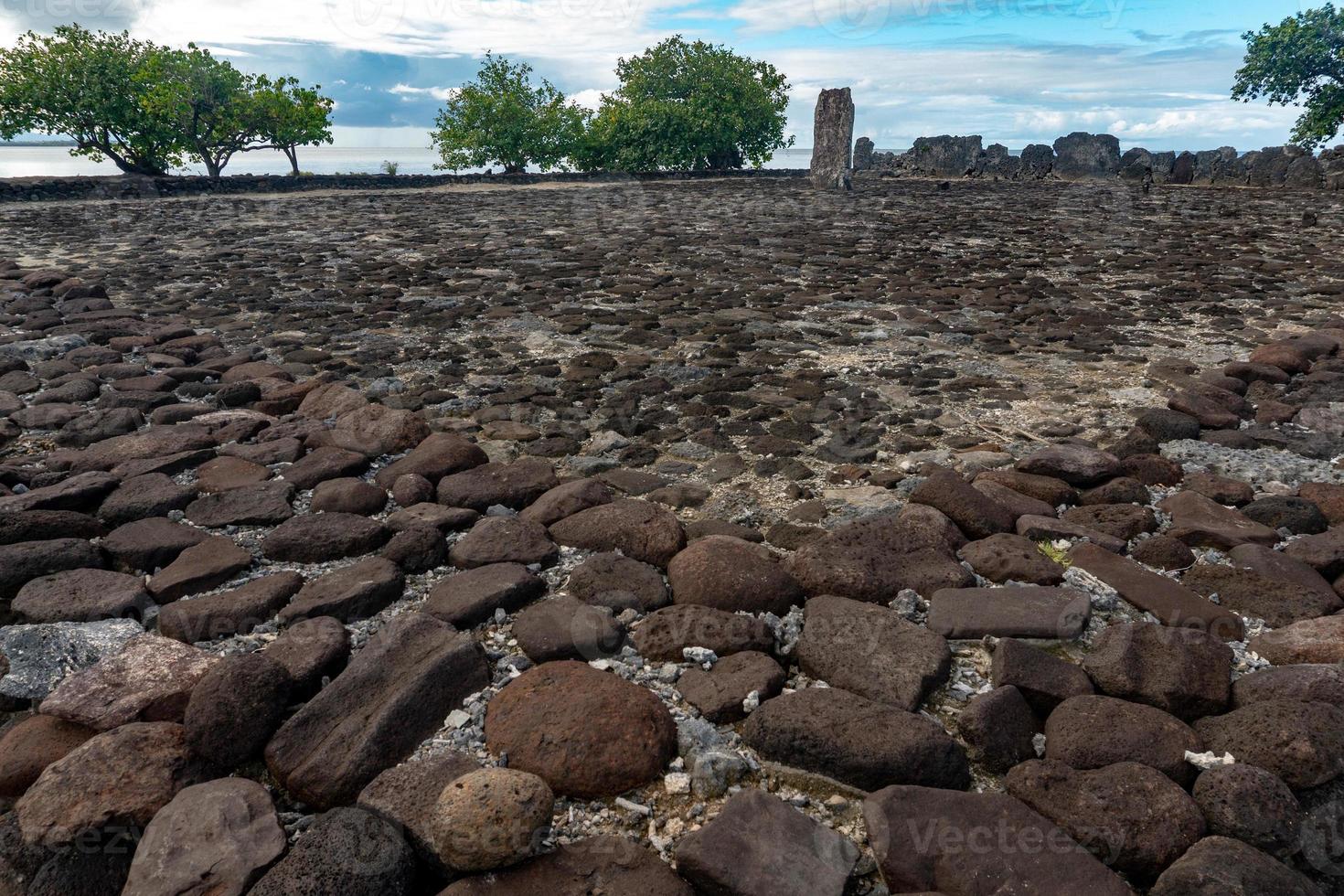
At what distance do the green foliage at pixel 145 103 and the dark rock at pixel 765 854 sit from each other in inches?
1034

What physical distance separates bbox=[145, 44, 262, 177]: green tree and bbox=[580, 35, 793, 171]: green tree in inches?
422

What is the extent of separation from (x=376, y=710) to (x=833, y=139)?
70.3ft

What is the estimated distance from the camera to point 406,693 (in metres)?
2.19

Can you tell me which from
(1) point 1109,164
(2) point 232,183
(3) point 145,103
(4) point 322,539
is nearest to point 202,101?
(3) point 145,103

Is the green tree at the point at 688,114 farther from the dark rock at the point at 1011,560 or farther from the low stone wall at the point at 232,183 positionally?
the dark rock at the point at 1011,560

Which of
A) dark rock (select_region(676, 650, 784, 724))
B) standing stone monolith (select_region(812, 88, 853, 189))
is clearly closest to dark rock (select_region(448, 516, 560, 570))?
dark rock (select_region(676, 650, 784, 724))

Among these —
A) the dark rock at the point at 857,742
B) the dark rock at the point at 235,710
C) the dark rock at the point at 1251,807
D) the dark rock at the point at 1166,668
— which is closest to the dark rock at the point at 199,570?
the dark rock at the point at 235,710

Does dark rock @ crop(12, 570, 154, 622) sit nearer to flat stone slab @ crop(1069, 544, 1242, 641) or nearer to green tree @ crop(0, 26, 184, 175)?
flat stone slab @ crop(1069, 544, 1242, 641)

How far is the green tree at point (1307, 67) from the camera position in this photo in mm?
23859

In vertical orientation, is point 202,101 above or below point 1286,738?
above

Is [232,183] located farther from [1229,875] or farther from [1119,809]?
[1229,875]

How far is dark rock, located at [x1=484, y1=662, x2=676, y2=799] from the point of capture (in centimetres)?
198

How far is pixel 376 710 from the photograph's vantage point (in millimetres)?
2152

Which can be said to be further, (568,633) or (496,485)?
(496,485)
